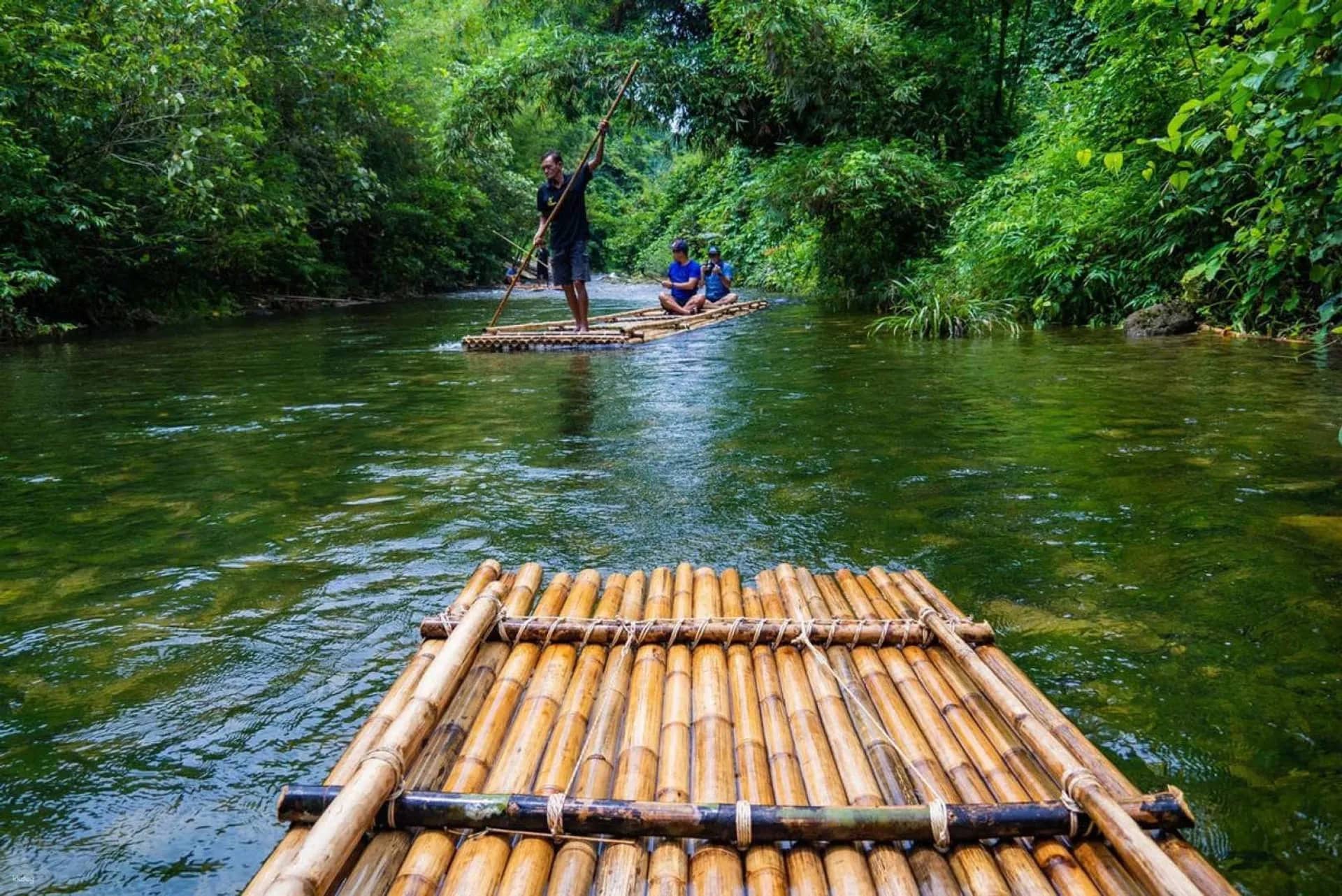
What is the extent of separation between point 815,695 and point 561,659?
0.64 meters

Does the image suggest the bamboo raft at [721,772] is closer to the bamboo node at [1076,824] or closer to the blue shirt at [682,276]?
the bamboo node at [1076,824]

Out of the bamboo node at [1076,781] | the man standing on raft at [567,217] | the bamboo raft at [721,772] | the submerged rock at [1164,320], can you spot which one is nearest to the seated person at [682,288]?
the man standing on raft at [567,217]

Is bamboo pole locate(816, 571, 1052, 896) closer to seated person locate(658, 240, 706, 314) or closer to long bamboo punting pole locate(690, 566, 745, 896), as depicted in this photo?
long bamboo punting pole locate(690, 566, 745, 896)

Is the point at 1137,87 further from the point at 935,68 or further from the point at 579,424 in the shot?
the point at 579,424

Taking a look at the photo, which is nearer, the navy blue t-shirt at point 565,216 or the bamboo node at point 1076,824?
the bamboo node at point 1076,824

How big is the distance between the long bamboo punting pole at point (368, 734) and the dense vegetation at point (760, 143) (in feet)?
8.27

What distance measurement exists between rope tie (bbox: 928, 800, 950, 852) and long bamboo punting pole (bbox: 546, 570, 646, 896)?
589 mm

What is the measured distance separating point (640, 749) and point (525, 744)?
0.24m

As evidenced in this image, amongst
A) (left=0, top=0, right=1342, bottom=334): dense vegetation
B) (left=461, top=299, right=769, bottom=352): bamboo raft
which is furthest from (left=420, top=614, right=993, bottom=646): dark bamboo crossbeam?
(left=461, top=299, right=769, bottom=352): bamboo raft

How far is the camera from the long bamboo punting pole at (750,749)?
4.71 ft

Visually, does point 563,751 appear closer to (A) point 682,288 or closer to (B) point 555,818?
(B) point 555,818

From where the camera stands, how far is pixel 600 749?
182 centimetres

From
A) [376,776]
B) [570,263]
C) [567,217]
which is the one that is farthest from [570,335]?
[376,776]

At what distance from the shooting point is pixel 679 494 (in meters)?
3.95
